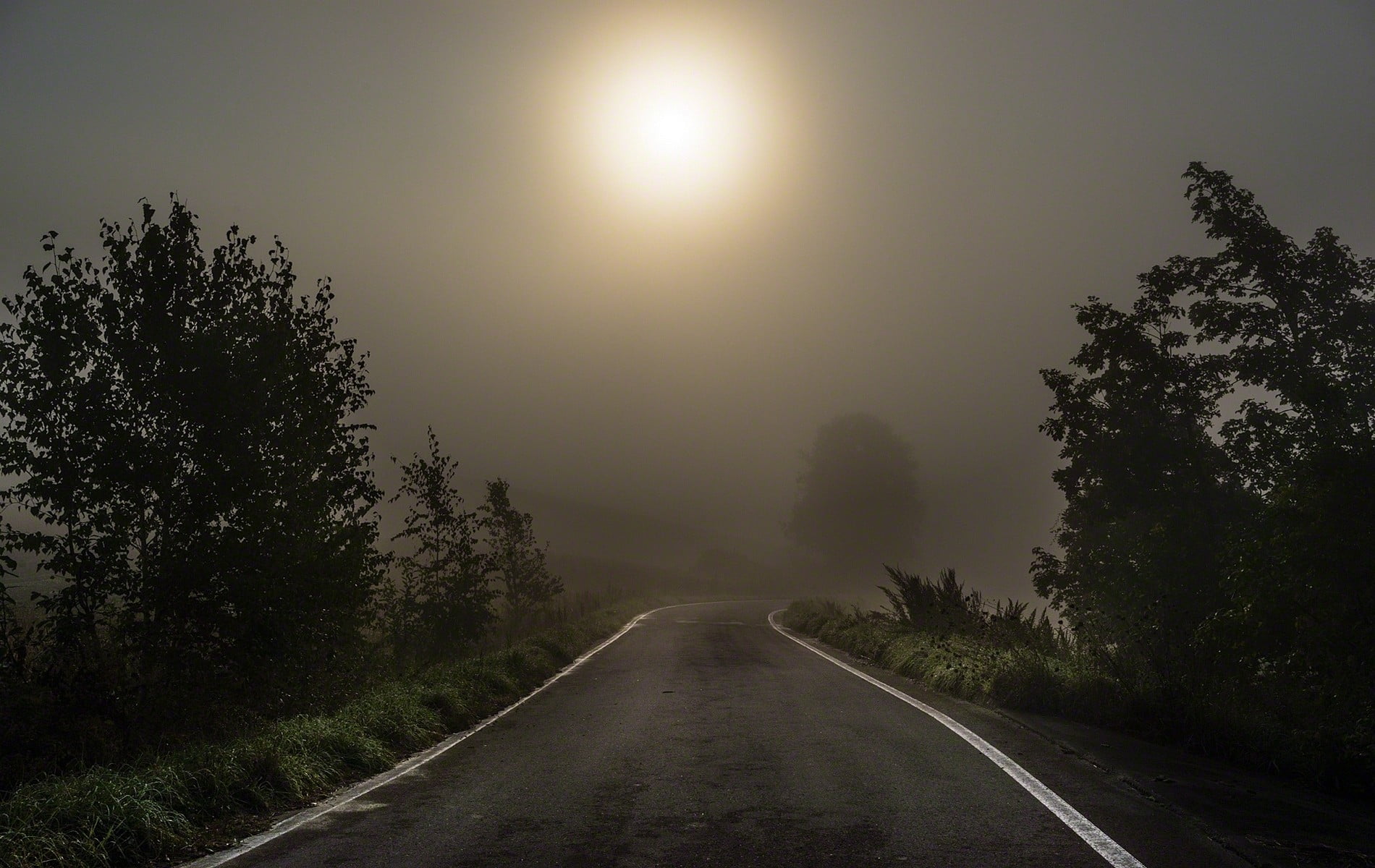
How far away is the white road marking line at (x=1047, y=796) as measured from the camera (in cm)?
525

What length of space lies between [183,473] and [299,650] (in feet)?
7.94

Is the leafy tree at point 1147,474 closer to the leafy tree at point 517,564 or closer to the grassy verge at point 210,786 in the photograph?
the grassy verge at point 210,786

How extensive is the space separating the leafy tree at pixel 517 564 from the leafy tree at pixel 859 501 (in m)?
57.8

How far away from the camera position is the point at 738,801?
664 centimetres

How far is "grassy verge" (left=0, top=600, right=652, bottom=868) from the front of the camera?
5477 mm

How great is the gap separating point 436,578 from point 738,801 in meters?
13.8

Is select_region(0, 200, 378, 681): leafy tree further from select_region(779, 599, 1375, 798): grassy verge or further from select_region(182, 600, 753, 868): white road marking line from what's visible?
select_region(779, 599, 1375, 798): grassy verge

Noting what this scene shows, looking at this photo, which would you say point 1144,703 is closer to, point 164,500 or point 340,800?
point 340,800

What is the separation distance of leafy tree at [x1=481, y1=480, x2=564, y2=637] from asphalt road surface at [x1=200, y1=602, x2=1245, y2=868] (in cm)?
1862

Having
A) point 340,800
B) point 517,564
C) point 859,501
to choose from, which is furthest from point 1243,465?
point 859,501

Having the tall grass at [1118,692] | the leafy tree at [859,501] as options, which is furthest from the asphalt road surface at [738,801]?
the leafy tree at [859,501]

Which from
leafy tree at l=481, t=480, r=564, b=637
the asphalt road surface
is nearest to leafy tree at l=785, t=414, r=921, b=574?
leafy tree at l=481, t=480, r=564, b=637

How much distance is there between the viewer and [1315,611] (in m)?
8.66

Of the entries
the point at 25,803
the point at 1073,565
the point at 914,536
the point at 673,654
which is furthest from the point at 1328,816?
the point at 914,536
